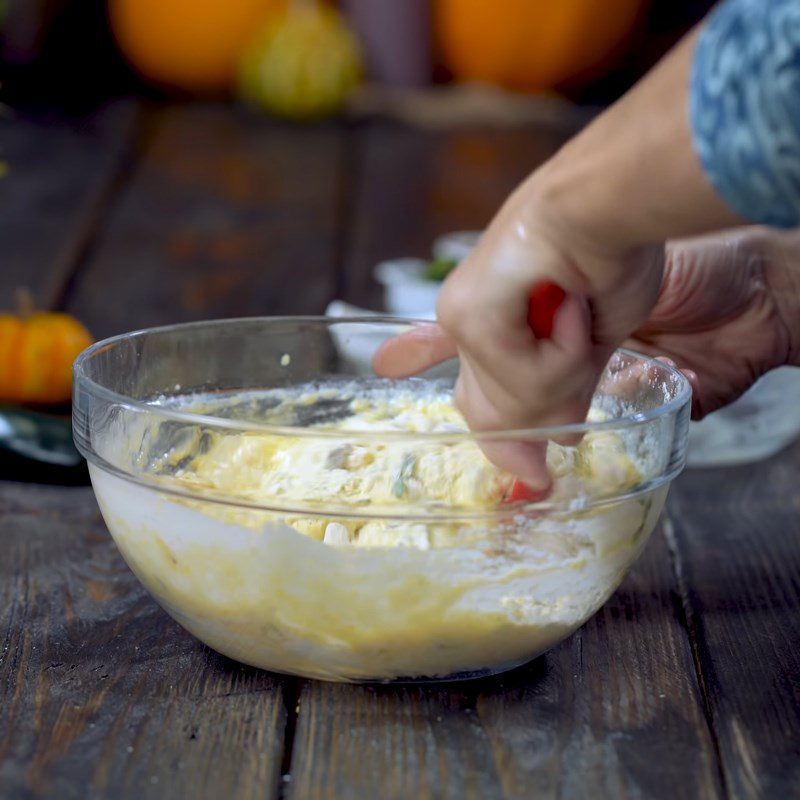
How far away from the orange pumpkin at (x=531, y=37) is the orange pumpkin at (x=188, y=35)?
0.50 meters

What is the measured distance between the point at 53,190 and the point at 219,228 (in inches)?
16.8

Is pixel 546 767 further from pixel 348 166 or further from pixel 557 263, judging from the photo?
pixel 348 166

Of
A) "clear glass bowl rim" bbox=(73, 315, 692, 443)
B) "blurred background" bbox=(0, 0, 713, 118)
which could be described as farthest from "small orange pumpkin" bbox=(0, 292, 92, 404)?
"blurred background" bbox=(0, 0, 713, 118)

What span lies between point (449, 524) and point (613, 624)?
217 millimetres

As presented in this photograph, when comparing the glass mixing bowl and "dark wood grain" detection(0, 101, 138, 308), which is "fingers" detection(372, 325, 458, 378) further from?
"dark wood grain" detection(0, 101, 138, 308)

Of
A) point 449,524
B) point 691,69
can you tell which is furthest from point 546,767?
point 691,69

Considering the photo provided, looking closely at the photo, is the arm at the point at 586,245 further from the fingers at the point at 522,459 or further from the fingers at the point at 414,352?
the fingers at the point at 414,352

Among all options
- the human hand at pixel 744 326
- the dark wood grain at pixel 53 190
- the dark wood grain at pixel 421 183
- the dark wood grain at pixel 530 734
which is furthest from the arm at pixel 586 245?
the dark wood grain at pixel 53 190

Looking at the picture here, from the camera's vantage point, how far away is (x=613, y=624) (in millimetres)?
875

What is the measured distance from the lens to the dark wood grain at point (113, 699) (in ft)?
2.21

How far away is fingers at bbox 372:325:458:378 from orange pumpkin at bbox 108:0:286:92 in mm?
2542

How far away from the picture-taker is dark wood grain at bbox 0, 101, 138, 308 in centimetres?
200

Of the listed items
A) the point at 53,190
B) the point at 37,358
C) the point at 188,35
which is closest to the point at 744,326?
the point at 37,358

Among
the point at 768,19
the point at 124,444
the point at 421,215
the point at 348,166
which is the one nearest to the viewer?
the point at 768,19
